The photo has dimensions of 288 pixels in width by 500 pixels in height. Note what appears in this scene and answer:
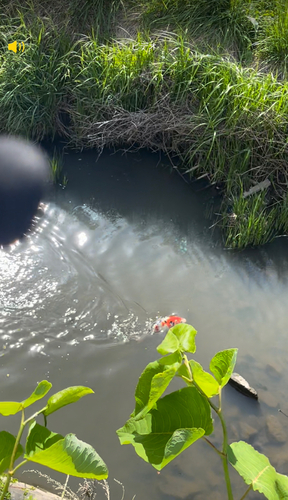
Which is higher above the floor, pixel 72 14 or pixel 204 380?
pixel 72 14

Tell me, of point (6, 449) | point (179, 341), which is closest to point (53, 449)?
point (6, 449)

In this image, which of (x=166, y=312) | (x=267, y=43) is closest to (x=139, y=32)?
(x=267, y=43)

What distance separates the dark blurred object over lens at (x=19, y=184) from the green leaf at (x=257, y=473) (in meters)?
2.47

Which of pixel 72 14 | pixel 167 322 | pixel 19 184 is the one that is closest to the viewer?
pixel 167 322

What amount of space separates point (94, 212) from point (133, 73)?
1346 millimetres

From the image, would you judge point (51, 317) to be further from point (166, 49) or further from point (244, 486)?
point (166, 49)

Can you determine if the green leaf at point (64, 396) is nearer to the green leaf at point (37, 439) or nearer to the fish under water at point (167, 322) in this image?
the green leaf at point (37, 439)

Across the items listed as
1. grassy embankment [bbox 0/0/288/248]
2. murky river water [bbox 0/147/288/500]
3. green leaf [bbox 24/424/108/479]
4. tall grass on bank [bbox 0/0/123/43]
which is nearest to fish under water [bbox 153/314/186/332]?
murky river water [bbox 0/147/288/500]

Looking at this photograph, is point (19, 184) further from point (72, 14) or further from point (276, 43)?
point (276, 43)

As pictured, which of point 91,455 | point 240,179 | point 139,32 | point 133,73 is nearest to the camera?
point 91,455

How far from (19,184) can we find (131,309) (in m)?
1.60

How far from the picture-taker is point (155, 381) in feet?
2.83

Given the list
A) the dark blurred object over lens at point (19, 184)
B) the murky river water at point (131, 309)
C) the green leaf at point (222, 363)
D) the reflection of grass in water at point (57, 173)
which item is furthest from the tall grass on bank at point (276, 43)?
the green leaf at point (222, 363)

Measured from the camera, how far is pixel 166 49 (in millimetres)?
3809
